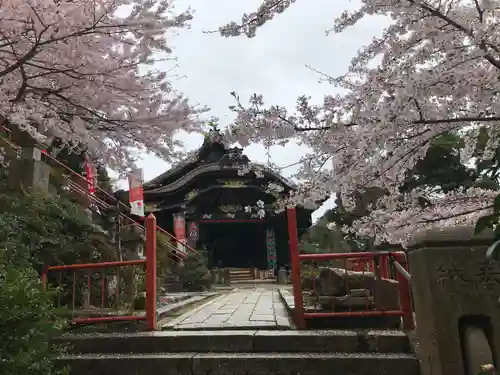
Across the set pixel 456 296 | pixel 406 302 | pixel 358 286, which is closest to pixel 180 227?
pixel 358 286

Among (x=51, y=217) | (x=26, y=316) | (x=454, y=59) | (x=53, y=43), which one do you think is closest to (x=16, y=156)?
(x=51, y=217)

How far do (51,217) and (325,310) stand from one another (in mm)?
5060

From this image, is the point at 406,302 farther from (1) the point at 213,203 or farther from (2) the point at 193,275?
(1) the point at 213,203

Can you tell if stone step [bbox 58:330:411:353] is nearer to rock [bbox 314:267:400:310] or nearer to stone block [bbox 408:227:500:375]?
rock [bbox 314:267:400:310]

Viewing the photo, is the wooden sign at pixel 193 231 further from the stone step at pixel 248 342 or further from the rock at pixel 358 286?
the stone step at pixel 248 342

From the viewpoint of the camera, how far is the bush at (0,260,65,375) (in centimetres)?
303

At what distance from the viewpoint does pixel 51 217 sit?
7.14 meters

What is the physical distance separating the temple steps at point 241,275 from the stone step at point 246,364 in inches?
708

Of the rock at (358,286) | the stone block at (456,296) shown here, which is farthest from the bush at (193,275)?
the stone block at (456,296)

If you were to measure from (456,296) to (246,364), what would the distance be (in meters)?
2.28

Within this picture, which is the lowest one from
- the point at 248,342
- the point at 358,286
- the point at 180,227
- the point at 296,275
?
the point at 248,342

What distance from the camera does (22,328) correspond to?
3.17 meters

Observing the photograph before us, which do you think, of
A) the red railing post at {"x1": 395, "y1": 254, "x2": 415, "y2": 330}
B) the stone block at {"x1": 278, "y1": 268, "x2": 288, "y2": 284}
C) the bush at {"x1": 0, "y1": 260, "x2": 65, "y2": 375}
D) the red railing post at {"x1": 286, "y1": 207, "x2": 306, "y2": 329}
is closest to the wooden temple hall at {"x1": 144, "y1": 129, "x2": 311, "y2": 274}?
the stone block at {"x1": 278, "y1": 268, "x2": 288, "y2": 284}

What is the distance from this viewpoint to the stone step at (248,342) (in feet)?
14.5
